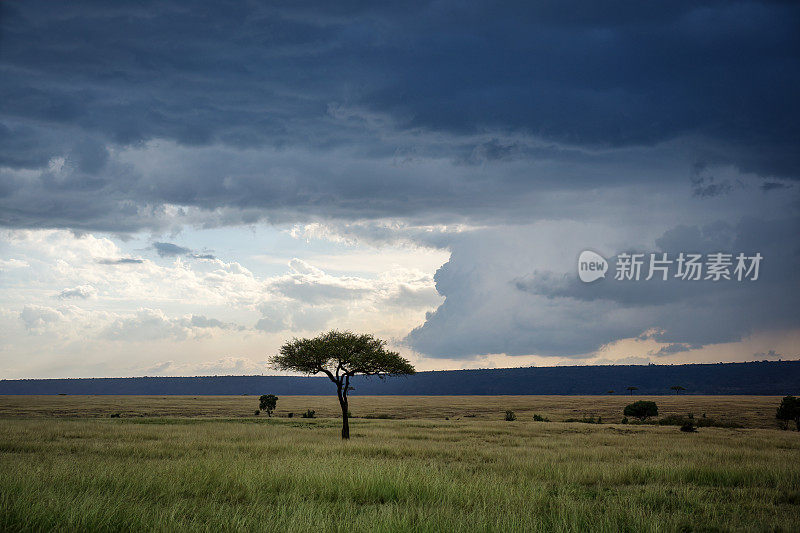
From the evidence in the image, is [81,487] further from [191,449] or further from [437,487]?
[191,449]

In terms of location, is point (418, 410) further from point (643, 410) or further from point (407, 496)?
point (407, 496)

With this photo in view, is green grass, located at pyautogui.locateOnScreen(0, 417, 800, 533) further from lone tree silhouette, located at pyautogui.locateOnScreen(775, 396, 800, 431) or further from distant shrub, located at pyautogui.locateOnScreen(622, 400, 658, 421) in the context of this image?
distant shrub, located at pyautogui.locateOnScreen(622, 400, 658, 421)

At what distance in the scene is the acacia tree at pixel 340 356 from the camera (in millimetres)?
36938

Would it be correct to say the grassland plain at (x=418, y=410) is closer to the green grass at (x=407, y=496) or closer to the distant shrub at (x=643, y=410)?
the distant shrub at (x=643, y=410)

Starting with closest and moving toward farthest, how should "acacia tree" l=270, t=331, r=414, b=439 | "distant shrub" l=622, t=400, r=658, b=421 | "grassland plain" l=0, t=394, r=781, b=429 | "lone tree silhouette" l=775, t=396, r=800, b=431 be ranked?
1. "acacia tree" l=270, t=331, r=414, b=439
2. "lone tree silhouette" l=775, t=396, r=800, b=431
3. "distant shrub" l=622, t=400, r=658, b=421
4. "grassland plain" l=0, t=394, r=781, b=429

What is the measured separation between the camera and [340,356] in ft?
121

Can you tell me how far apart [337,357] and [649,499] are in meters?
26.1

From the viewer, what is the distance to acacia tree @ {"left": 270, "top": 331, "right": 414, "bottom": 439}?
36.9 metres

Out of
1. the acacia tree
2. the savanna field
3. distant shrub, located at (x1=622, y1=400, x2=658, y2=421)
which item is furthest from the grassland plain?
the savanna field

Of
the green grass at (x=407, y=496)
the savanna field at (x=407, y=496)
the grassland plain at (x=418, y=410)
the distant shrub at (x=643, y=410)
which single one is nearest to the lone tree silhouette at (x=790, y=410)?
the grassland plain at (x=418, y=410)

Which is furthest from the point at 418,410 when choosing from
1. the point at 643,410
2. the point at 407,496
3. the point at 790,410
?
the point at 407,496

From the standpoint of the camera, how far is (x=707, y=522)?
11172 mm

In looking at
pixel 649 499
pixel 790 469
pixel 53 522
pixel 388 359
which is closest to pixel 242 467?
pixel 53 522

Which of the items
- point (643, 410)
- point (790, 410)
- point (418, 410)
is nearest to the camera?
point (790, 410)
